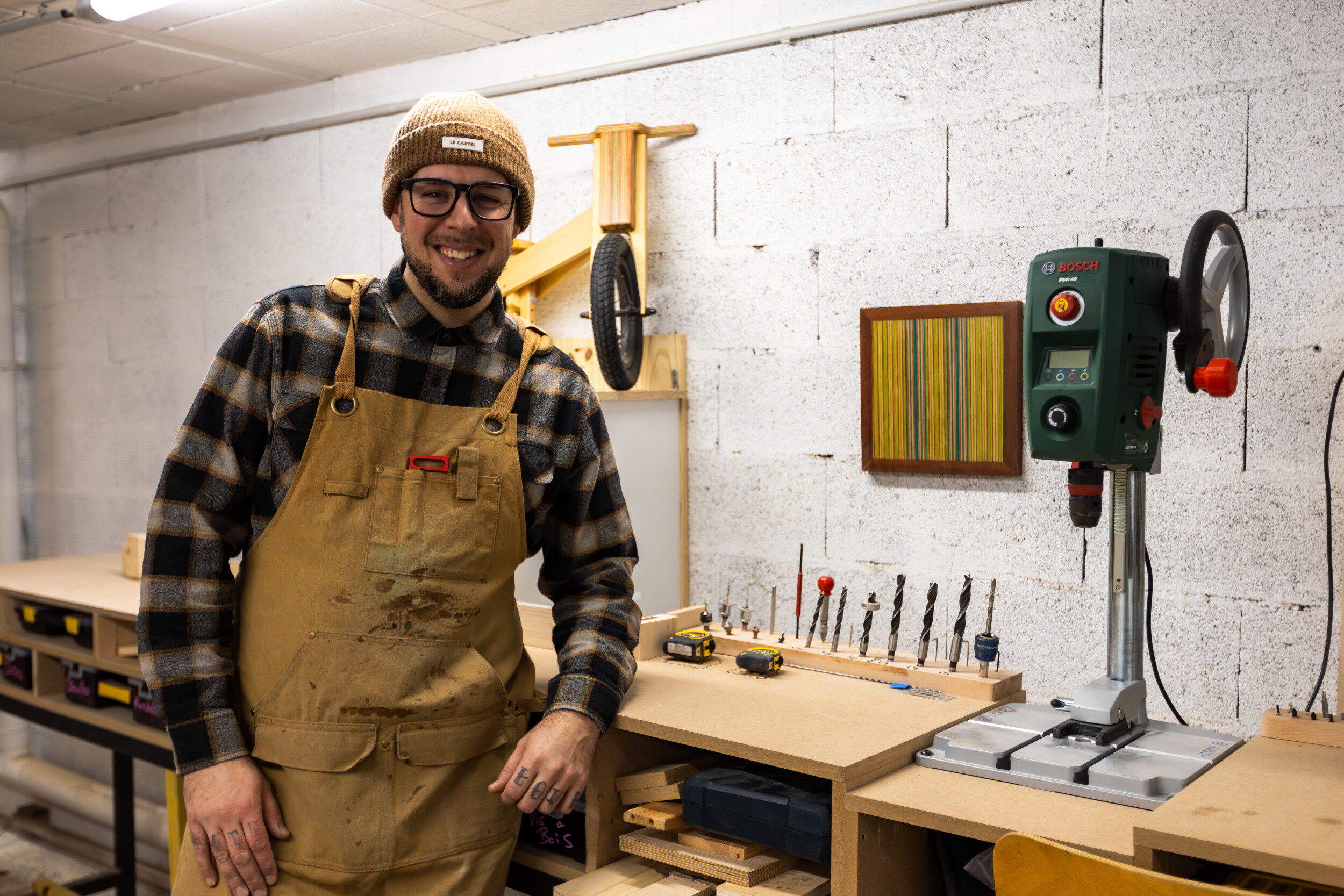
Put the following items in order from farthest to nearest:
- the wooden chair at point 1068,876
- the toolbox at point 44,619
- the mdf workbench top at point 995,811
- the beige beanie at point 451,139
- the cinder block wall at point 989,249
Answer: the toolbox at point 44,619, the cinder block wall at point 989,249, the beige beanie at point 451,139, the mdf workbench top at point 995,811, the wooden chair at point 1068,876

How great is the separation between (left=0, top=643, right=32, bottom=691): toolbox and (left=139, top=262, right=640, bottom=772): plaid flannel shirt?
6.30 ft

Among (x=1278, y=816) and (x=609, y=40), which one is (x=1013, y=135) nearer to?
(x=609, y=40)

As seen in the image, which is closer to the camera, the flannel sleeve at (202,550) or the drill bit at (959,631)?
the flannel sleeve at (202,550)

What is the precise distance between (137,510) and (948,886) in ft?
12.8

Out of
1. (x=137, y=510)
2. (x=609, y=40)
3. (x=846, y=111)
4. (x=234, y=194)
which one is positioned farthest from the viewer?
(x=137, y=510)

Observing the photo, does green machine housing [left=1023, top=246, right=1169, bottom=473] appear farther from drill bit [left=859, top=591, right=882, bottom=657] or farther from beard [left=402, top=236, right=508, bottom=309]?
beard [left=402, top=236, right=508, bottom=309]

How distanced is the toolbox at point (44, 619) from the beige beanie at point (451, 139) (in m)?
2.04

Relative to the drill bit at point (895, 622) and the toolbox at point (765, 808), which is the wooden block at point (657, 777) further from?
the drill bit at point (895, 622)

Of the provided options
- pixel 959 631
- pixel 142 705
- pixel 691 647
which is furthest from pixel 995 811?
pixel 142 705

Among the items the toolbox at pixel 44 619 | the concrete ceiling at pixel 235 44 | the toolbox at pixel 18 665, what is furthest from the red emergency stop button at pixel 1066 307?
the toolbox at pixel 18 665

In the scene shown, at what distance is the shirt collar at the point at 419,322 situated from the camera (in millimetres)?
1475

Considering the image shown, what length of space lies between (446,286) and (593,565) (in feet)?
1.55

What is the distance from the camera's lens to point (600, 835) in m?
1.55

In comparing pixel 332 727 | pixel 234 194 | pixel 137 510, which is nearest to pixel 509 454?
pixel 332 727
